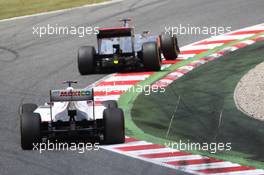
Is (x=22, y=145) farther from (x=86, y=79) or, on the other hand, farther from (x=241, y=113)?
(x=86, y=79)

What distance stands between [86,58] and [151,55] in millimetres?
1980

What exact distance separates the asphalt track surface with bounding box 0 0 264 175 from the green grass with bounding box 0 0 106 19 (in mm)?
1061

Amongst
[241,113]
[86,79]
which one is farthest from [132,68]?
[241,113]

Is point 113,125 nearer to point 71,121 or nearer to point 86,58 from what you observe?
point 71,121

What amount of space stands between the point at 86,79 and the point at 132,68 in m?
1.43

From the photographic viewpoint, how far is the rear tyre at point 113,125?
745 inches

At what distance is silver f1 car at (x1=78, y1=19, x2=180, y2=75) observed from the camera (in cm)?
2603

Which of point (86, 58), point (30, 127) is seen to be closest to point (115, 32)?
point (86, 58)

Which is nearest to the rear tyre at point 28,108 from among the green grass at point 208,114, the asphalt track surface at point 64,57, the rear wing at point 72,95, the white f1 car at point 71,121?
the white f1 car at point 71,121

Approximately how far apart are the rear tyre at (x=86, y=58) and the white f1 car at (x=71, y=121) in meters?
6.53

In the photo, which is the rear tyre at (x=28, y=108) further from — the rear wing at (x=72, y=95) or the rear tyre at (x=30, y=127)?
the rear tyre at (x=30, y=127)

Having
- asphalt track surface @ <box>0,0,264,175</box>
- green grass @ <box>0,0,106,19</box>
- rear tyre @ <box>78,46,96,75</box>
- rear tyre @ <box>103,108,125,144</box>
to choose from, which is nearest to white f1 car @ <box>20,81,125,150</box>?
rear tyre @ <box>103,108,125,144</box>

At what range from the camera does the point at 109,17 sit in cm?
3512

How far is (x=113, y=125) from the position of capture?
1900 centimetres
